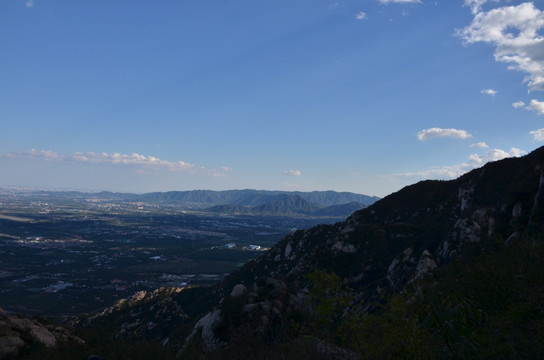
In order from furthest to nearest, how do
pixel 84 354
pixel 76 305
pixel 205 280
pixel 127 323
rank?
pixel 205 280
pixel 76 305
pixel 127 323
pixel 84 354

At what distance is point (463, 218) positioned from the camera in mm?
58344

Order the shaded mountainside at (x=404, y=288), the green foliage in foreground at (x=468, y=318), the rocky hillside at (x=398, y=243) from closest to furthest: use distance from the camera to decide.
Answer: the green foliage in foreground at (x=468, y=318)
the shaded mountainside at (x=404, y=288)
the rocky hillside at (x=398, y=243)

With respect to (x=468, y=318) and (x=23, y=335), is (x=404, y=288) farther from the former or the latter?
(x=23, y=335)

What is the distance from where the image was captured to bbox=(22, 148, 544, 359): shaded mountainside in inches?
664

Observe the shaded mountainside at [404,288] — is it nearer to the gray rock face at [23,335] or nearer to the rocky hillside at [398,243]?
the rocky hillside at [398,243]

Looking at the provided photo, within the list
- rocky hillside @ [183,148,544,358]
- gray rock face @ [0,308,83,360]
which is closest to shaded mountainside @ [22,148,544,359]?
rocky hillside @ [183,148,544,358]

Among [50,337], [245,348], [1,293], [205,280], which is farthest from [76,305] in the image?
[245,348]

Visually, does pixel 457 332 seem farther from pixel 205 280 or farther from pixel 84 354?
pixel 205 280

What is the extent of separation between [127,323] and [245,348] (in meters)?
65.7

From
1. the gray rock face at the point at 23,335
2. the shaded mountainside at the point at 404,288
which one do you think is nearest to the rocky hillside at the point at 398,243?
the shaded mountainside at the point at 404,288

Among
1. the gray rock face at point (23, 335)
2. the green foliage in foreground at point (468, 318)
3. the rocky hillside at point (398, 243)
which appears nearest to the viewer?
the green foliage in foreground at point (468, 318)

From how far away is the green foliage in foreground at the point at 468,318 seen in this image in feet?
48.4

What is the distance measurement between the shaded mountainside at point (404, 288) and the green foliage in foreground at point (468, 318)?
9cm

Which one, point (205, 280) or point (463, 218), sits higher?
point (463, 218)
